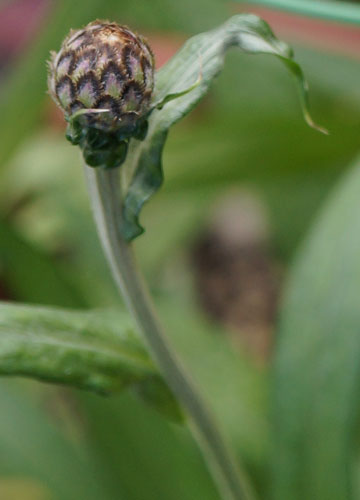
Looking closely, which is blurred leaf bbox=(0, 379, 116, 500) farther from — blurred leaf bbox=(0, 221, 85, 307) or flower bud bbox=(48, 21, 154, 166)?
flower bud bbox=(48, 21, 154, 166)

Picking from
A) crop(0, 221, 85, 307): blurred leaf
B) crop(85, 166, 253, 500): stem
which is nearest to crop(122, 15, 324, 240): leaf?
crop(85, 166, 253, 500): stem

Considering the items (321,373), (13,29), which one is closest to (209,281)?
(13,29)

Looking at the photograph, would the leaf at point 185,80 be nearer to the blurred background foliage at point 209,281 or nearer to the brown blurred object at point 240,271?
the blurred background foliage at point 209,281

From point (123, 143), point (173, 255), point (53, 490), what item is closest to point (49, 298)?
point (53, 490)

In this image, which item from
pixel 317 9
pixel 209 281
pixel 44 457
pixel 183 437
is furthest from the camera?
pixel 209 281

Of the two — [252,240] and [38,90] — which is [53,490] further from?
[252,240]

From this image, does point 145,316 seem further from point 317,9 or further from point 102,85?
point 317,9
